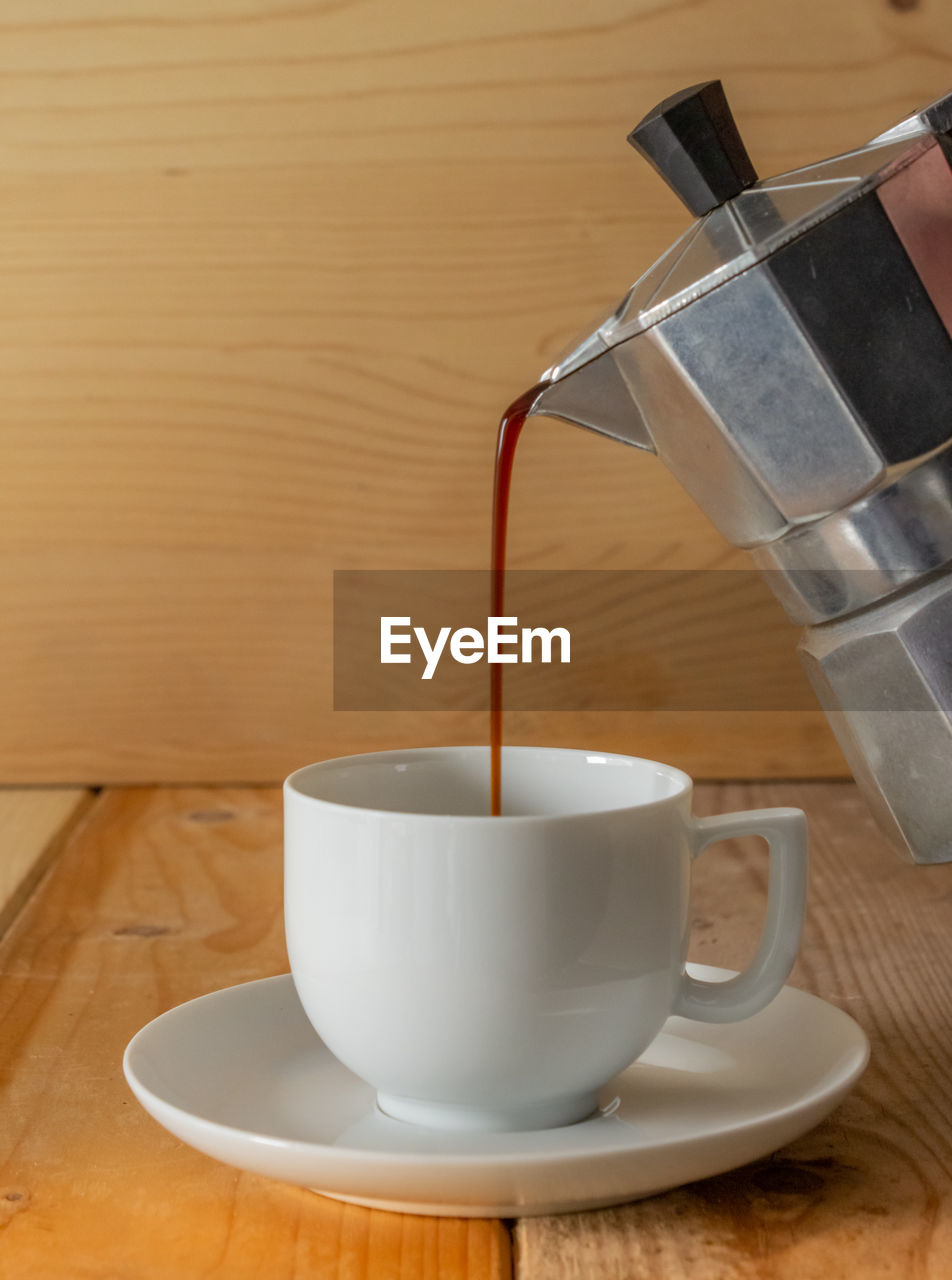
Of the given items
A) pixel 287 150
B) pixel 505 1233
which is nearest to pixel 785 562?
pixel 505 1233

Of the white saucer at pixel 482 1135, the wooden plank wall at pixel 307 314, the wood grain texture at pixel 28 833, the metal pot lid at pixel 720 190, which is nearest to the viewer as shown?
the white saucer at pixel 482 1135

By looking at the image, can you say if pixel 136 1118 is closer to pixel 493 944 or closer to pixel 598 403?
pixel 493 944

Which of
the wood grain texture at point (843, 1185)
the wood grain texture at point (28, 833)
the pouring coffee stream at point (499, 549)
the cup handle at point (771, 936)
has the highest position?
the pouring coffee stream at point (499, 549)

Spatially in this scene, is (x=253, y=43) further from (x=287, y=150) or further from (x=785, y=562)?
(x=785, y=562)

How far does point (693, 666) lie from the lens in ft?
2.86

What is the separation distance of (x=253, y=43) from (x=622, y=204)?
242 millimetres

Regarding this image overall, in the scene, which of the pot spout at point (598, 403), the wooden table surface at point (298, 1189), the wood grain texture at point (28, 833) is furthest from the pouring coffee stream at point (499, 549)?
the wood grain texture at point (28, 833)

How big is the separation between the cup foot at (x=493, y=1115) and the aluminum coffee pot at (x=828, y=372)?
0.59 ft

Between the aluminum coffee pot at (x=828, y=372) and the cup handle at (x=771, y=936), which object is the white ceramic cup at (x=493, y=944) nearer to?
the cup handle at (x=771, y=936)

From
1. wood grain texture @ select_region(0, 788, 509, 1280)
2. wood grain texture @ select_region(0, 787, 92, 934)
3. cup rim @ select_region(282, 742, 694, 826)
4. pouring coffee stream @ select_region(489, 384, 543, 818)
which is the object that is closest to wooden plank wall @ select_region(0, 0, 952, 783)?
wood grain texture @ select_region(0, 787, 92, 934)

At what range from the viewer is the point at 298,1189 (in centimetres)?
35

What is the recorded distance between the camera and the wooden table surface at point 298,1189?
Answer: 1.03 feet

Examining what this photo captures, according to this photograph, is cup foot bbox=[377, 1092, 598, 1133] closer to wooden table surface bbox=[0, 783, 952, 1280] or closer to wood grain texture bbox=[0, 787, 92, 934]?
wooden table surface bbox=[0, 783, 952, 1280]

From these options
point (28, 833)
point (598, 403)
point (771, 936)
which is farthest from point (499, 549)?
point (28, 833)
